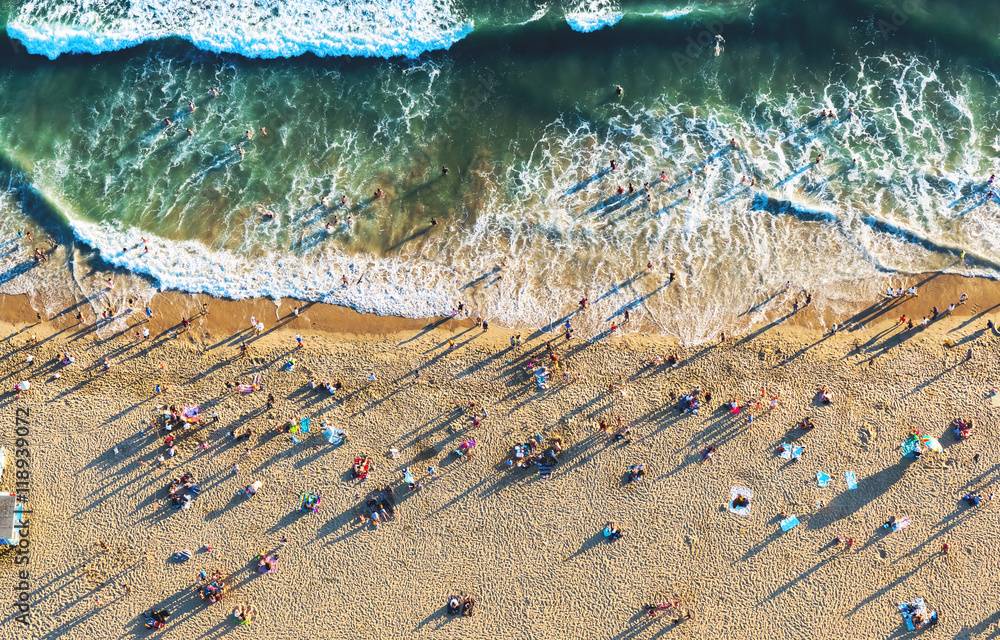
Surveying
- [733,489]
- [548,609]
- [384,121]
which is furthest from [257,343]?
[733,489]

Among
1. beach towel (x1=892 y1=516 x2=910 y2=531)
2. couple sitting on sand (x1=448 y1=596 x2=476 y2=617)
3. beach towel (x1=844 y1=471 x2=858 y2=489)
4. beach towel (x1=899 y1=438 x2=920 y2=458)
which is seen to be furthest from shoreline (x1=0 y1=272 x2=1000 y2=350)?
couple sitting on sand (x1=448 y1=596 x2=476 y2=617)

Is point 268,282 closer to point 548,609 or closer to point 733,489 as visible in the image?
point 548,609

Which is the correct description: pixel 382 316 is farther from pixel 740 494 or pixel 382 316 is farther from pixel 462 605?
pixel 740 494

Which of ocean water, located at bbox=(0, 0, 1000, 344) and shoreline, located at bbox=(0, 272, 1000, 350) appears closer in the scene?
shoreline, located at bbox=(0, 272, 1000, 350)

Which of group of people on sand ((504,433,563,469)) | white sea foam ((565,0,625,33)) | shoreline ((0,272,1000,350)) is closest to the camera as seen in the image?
group of people on sand ((504,433,563,469))

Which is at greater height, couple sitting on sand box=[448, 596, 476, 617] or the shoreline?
the shoreline

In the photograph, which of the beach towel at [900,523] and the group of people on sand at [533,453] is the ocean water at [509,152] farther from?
the beach towel at [900,523]

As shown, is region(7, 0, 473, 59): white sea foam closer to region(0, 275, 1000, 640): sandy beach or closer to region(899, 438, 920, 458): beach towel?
region(0, 275, 1000, 640): sandy beach

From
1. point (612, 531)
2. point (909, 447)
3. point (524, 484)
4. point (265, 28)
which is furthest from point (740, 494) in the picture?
point (265, 28)
